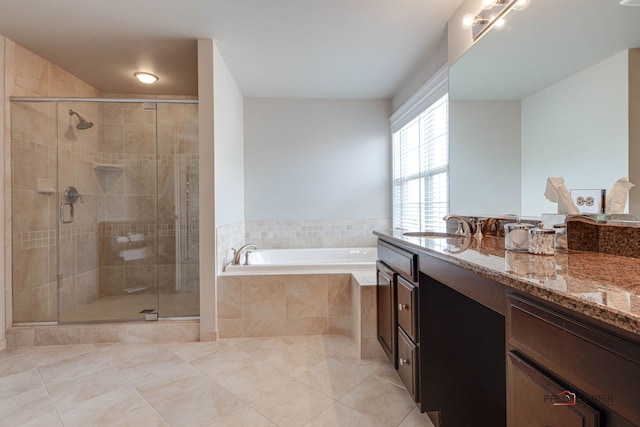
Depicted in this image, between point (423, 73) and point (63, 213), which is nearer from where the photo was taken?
point (63, 213)

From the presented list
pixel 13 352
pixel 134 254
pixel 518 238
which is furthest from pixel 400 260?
pixel 13 352

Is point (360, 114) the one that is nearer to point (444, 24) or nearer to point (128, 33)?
point (444, 24)

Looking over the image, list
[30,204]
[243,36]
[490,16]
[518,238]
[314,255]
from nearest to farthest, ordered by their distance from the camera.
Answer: [518,238]
[490,16]
[243,36]
[30,204]
[314,255]

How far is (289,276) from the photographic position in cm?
253

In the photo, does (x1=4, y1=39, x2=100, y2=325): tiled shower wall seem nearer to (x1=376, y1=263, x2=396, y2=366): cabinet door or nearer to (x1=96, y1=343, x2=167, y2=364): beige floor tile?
(x1=96, y1=343, x2=167, y2=364): beige floor tile

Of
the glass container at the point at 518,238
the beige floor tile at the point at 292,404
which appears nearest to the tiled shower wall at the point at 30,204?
the beige floor tile at the point at 292,404

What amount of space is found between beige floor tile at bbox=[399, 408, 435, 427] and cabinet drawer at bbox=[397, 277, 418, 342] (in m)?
0.42

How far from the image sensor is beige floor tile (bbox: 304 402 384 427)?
1456mm

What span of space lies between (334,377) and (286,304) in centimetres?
80

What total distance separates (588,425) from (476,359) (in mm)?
895

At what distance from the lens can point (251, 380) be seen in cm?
185

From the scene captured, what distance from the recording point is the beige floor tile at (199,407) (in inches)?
58.8

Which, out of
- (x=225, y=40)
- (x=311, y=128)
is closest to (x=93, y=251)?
(x=225, y=40)

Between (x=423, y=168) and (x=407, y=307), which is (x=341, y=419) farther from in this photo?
(x=423, y=168)
